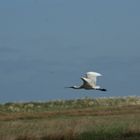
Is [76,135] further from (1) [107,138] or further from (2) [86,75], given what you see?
(2) [86,75]

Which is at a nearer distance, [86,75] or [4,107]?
[86,75]

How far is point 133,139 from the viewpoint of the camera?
933 inches

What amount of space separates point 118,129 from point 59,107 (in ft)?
117

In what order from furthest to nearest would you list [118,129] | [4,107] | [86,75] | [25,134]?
[4,107], [86,75], [118,129], [25,134]

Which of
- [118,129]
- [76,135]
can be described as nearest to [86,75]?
[118,129]

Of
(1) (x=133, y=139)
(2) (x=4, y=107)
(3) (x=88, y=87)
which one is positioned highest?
(2) (x=4, y=107)

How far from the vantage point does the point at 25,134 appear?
993 inches

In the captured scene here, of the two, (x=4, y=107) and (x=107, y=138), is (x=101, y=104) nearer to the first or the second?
(x=4, y=107)

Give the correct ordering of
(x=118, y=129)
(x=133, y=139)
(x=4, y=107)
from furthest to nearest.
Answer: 1. (x=4, y=107)
2. (x=118, y=129)
3. (x=133, y=139)

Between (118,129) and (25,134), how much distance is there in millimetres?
4274

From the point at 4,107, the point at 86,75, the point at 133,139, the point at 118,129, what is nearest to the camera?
the point at 133,139

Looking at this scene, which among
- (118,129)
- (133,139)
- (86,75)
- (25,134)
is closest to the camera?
(133,139)

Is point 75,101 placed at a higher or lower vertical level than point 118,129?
higher

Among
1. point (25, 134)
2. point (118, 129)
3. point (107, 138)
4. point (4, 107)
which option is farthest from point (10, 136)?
point (4, 107)
